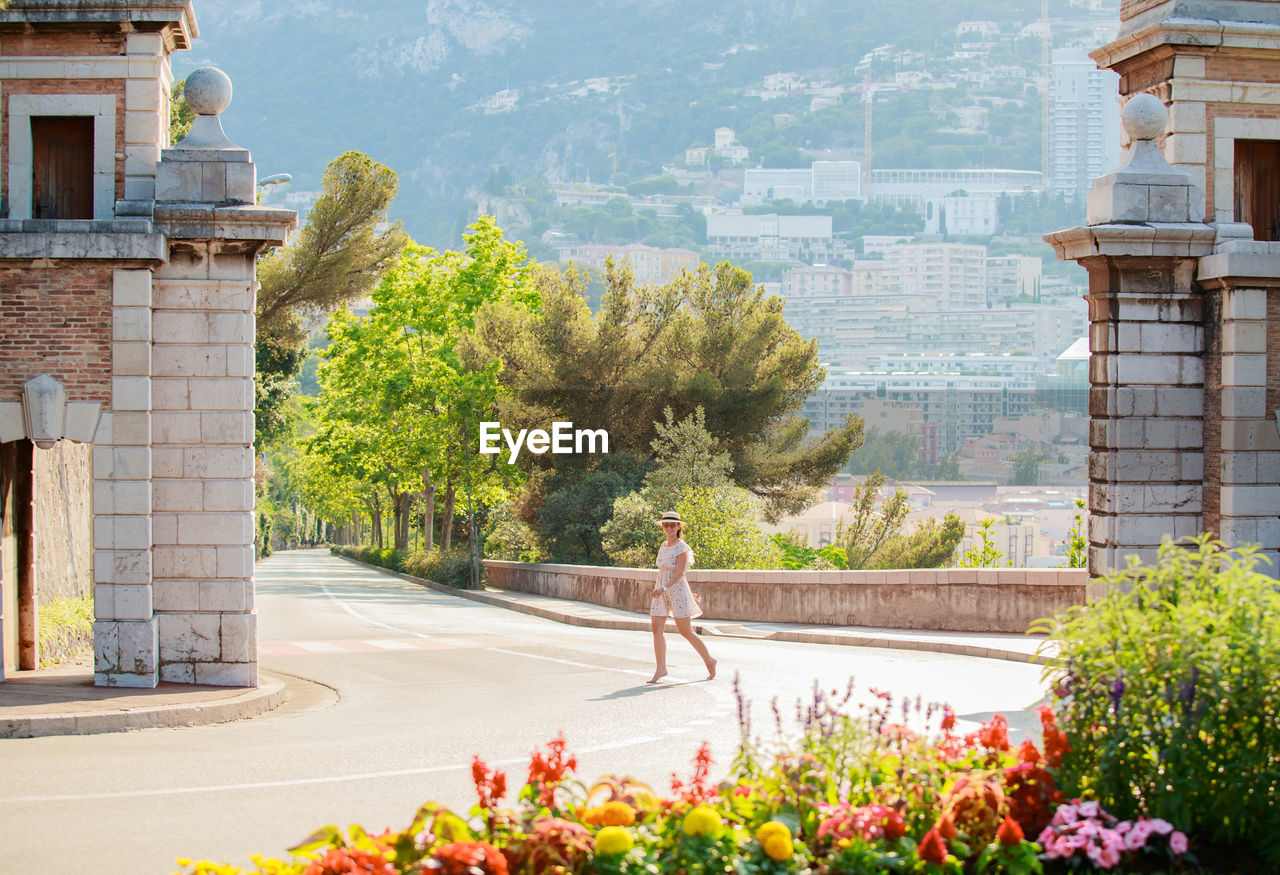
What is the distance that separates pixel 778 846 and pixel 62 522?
51.4ft

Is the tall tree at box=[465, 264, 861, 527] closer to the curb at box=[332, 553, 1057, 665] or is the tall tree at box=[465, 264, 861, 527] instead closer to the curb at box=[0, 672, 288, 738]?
the curb at box=[332, 553, 1057, 665]

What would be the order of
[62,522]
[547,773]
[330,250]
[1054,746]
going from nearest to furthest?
1. [547,773]
2. [1054,746]
3. [62,522]
4. [330,250]

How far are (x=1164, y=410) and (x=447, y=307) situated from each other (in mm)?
35239

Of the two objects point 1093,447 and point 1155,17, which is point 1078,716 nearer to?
point 1093,447

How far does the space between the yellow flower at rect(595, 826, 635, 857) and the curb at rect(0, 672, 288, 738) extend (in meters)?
7.07

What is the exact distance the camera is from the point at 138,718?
11336mm

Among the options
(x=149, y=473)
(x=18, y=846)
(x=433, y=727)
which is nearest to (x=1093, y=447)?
(x=433, y=727)

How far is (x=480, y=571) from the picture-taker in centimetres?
4022

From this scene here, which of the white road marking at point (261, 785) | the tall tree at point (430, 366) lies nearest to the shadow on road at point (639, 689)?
the white road marking at point (261, 785)

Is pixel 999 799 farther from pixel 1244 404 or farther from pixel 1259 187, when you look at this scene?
pixel 1259 187

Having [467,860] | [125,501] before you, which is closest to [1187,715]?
[467,860]

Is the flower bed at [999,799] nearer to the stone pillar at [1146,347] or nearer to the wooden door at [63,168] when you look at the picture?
the stone pillar at [1146,347]

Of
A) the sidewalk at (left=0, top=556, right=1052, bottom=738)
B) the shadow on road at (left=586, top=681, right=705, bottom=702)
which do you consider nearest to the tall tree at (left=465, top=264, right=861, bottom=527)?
the sidewalk at (left=0, top=556, right=1052, bottom=738)

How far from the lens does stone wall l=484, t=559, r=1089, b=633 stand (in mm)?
19203
